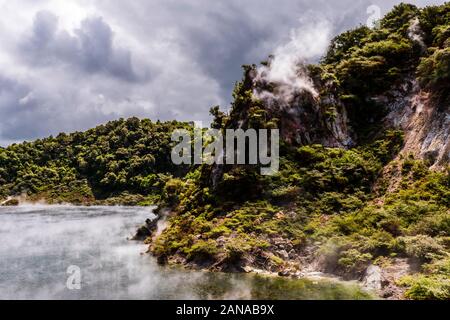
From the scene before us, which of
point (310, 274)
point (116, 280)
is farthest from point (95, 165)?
point (310, 274)

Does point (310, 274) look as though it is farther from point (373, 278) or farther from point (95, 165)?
point (95, 165)

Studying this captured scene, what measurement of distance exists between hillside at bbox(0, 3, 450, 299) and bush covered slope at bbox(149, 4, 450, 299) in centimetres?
14

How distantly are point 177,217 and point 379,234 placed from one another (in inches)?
982

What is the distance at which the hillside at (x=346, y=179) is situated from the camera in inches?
1374

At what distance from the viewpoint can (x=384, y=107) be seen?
59.3 metres

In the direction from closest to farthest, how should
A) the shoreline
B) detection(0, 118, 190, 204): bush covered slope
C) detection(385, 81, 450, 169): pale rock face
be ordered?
1. the shoreline
2. detection(385, 81, 450, 169): pale rock face
3. detection(0, 118, 190, 204): bush covered slope

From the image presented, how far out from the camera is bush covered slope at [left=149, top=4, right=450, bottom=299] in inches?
1378

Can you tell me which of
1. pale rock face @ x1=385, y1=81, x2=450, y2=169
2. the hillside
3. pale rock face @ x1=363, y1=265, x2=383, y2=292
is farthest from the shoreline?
pale rock face @ x1=385, y1=81, x2=450, y2=169

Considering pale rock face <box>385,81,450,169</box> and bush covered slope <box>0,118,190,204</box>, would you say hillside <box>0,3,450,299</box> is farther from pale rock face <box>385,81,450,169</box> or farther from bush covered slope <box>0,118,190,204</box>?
bush covered slope <box>0,118,190,204</box>

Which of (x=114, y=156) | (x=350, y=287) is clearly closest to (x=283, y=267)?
(x=350, y=287)

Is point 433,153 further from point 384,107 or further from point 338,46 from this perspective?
point 338,46

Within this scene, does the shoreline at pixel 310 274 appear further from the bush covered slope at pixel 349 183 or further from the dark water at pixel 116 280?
the dark water at pixel 116 280

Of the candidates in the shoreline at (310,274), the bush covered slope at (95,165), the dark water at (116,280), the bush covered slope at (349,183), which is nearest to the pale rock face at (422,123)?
the bush covered slope at (349,183)

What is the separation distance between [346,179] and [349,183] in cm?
74
